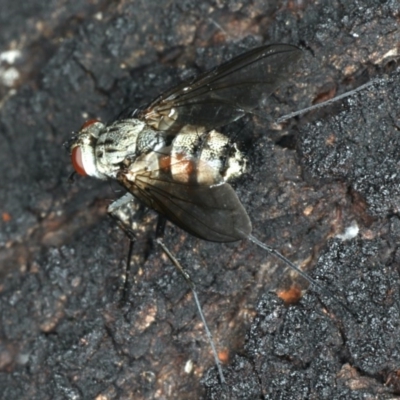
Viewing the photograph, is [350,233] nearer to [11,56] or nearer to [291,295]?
[291,295]

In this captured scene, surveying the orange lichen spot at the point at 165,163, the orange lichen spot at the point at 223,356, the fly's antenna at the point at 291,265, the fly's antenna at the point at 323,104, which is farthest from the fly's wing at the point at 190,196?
the orange lichen spot at the point at 223,356

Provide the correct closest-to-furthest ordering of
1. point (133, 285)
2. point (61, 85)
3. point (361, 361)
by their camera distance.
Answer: point (361, 361)
point (133, 285)
point (61, 85)

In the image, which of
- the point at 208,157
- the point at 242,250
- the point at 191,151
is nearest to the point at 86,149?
the point at 191,151

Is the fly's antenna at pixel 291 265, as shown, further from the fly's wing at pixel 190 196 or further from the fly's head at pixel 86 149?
the fly's head at pixel 86 149

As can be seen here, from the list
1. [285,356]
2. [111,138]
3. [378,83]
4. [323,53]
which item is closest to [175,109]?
[111,138]

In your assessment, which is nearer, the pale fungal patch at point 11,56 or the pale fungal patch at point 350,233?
the pale fungal patch at point 350,233

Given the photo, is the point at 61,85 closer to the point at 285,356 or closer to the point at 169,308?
the point at 169,308

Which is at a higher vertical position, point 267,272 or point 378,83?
point 378,83

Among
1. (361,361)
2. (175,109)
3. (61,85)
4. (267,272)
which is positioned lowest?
(361,361)
